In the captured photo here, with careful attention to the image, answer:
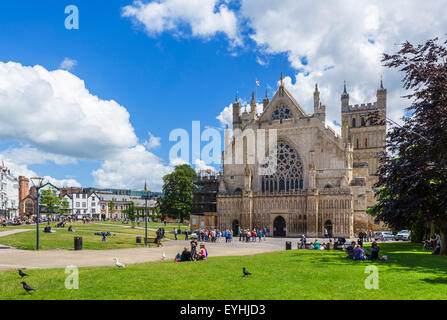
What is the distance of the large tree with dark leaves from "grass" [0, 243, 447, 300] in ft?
19.1

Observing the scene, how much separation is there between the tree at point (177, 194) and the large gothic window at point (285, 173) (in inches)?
726

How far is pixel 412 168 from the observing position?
74.4 feet

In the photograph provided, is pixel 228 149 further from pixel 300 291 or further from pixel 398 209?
pixel 300 291

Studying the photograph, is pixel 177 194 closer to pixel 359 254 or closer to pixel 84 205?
pixel 359 254

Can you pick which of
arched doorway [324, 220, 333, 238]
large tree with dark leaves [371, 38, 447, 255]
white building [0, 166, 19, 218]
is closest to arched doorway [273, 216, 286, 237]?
arched doorway [324, 220, 333, 238]

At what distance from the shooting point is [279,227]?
5428 cm

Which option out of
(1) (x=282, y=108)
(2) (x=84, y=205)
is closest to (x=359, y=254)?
(1) (x=282, y=108)

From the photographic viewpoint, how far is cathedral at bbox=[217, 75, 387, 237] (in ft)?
167

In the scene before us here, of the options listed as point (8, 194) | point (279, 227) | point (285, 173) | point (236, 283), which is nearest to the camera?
point (236, 283)

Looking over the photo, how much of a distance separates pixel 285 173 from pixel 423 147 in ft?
110

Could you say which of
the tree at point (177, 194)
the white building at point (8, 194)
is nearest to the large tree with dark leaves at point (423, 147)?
the tree at point (177, 194)

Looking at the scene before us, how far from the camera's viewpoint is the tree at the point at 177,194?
228 feet
